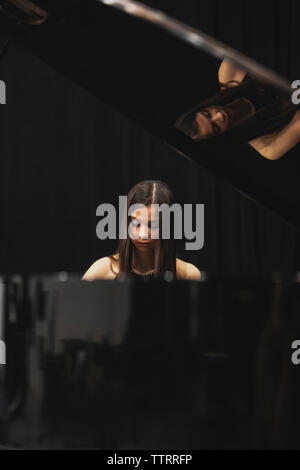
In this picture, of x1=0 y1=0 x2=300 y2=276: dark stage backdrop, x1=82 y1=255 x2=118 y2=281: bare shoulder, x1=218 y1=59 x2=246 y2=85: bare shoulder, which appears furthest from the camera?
x1=0 y1=0 x2=300 y2=276: dark stage backdrop

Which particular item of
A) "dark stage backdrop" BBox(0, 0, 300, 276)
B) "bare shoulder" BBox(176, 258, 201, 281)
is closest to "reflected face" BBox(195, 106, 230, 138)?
"bare shoulder" BBox(176, 258, 201, 281)

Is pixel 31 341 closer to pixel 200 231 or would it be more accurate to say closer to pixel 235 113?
pixel 235 113

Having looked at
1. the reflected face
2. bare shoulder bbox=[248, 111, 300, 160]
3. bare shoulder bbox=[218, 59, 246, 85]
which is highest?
bare shoulder bbox=[218, 59, 246, 85]

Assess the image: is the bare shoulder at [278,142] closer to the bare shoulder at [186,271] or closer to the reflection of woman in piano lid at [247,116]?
the reflection of woman in piano lid at [247,116]

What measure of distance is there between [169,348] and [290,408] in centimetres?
23

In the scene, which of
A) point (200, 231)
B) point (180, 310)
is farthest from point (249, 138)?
point (200, 231)

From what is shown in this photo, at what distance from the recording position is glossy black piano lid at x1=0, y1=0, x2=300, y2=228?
1.45 meters

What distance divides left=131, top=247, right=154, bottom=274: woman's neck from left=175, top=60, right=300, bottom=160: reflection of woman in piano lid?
1.97 ft

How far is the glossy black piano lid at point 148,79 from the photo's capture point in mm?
1446

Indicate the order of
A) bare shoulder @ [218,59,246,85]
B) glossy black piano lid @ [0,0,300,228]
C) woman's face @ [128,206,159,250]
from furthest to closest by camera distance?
woman's face @ [128,206,159,250]
glossy black piano lid @ [0,0,300,228]
bare shoulder @ [218,59,246,85]

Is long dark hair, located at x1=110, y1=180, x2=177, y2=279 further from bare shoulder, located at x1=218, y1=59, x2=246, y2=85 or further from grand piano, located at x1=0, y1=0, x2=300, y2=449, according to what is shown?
grand piano, located at x1=0, y1=0, x2=300, y2=449

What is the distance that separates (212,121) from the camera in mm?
1466

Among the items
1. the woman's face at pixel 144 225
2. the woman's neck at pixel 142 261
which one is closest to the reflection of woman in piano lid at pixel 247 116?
the woman's face at pixel 144 225
